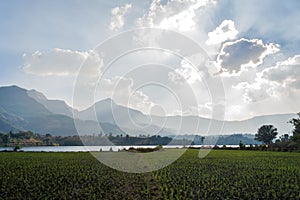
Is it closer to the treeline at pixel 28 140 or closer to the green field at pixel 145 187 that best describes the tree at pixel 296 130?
the green field at pixel 145 187

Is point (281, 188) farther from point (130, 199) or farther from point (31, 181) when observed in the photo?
point (31, 181)

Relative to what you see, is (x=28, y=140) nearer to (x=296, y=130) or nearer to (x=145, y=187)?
(x=296, y=130)

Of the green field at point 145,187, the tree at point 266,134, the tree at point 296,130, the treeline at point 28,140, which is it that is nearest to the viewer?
the green field at point 145,187

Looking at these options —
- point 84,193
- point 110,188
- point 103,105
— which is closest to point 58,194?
point 84,193

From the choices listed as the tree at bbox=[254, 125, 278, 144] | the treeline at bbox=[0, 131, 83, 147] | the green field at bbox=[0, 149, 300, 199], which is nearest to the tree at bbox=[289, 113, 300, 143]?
the tree at bbox=[254, 125, 278, 144]

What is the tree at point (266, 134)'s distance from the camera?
92938 mm

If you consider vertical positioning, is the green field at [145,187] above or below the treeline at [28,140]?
below

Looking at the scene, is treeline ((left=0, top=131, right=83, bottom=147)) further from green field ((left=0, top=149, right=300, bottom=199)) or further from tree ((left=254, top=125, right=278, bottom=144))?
green field ((left=0, top=149, right=300, bottom=199))

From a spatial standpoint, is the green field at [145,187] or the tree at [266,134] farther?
the tree at [266,134]

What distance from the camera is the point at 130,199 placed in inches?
522

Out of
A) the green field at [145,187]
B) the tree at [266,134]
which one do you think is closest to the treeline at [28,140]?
the tree at [266,134]

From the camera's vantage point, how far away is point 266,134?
93.6 meters

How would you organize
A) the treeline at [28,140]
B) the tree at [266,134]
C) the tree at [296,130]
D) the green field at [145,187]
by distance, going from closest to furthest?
the green field at [145,187]
the tree at [296,130]
the tree at [266,134]
the treeline at [28,140]

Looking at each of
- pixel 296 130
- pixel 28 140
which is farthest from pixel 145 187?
pixel 28 140
